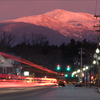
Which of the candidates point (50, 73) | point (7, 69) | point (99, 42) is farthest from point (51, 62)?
point (99, 42)

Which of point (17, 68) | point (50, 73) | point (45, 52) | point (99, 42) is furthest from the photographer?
point (45, 52)

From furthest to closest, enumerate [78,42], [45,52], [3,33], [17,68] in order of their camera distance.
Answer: [78,42], [45,52], [17,68], [3,33]

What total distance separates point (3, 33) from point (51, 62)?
4533 centimetres

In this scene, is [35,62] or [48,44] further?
[48,44]

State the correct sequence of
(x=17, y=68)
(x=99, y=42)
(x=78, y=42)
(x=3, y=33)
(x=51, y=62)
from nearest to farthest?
(x=99, y=42) < (x=3, y=33) < (x=17, y=68) < (x=51, y=62) < (x=78, y=42)

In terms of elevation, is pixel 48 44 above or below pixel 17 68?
above

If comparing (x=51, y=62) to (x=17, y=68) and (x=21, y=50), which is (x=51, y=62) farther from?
(x=17, y=68)

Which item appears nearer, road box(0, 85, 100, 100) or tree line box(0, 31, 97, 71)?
road box(0, 85, 100, 100)

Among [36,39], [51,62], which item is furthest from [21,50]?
[51,62]

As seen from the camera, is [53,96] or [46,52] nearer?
[53,96]

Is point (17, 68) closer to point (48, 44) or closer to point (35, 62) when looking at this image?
point (35, 62)

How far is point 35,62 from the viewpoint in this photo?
4756 inches

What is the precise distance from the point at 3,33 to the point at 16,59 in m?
12.9

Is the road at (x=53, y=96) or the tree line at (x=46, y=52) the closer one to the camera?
the road at (x=53, y=96)
